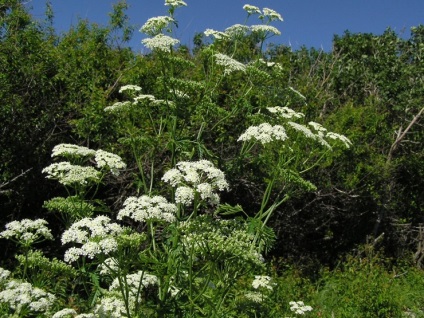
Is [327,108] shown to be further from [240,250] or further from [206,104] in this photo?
[240,250]

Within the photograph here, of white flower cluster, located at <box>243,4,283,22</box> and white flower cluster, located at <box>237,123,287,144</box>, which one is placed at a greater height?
white flower cluster, located at <box>243,4,283,22</box>

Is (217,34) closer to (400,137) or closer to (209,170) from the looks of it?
(209,170)

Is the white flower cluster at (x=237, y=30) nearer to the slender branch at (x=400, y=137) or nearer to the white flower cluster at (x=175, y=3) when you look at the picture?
the white flower cluster at (x=175, y=3)

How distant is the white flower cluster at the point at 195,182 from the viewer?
349 cm

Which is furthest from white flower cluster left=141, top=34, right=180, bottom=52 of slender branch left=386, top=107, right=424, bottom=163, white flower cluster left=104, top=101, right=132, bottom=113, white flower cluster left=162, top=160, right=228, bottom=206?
slender branch left=386, top=107, right=424, bottom=163

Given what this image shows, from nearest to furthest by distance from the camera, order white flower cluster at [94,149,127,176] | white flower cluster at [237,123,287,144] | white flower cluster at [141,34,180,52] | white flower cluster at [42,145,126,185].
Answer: white flower cluster at [42,145,126,185], white flower cluster at [94,149,127,176], white flower cluster at [237,123,287,144], white flower cluster at [141,34,180,52]

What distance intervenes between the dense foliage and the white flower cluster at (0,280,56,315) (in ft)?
0.08

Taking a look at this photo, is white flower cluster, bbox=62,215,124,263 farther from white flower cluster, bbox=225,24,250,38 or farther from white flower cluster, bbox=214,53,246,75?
white flower cluster, bbox=225,24,250,38

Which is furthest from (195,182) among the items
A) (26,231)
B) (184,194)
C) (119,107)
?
(119,107)

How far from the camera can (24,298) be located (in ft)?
11.6

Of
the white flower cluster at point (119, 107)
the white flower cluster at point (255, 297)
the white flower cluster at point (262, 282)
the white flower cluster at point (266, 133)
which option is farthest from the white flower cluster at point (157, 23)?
the white flower cluster at point (255, 297)

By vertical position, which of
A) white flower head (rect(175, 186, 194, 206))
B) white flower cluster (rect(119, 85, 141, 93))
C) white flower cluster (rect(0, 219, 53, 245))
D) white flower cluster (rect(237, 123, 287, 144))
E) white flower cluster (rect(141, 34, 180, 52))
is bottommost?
white flower cluster (rect(0, 219, 53, 245))

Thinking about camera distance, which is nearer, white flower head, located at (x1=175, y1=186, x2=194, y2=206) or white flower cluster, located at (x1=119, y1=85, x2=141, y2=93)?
white flower head, located at (x1=175, y1=186, x2=194, y2=206)

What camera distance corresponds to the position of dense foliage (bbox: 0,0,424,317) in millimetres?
3742
